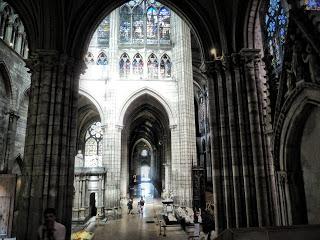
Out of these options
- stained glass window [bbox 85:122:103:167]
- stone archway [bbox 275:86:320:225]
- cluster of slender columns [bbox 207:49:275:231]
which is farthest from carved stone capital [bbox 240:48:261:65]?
stained glass window [bbox 85:122:103:167]

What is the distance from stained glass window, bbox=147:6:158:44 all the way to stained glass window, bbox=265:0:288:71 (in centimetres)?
1528

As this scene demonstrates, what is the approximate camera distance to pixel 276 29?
888 cm

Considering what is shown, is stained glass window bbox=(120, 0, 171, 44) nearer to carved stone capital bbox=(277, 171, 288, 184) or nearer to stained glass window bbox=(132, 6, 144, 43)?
stained glass window bbox=(132, 6, 144, 43)

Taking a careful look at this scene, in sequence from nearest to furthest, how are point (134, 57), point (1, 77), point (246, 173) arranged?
point (246, 173) < point (1, 77) < point (134, 57)

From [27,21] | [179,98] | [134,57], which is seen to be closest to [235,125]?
[27,21]

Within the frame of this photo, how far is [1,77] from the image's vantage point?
49.0 ft

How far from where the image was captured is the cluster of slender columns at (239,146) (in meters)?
6.82

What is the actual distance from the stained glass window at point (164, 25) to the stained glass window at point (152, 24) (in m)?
0.41

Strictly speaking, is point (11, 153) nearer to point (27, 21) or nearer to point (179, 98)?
point (27, 21)

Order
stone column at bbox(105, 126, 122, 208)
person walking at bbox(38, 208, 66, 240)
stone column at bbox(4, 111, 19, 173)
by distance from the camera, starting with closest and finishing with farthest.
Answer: person walking at bbox(38, 208, 66, 240), stone column at bbox(4, 111, 19, 173), stone column at bbox(105, 126, 122, 208)

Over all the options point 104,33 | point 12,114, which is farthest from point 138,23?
point 12,114

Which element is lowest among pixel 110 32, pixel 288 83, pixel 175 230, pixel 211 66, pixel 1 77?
pixel 175 230

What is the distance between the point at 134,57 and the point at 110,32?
300cm

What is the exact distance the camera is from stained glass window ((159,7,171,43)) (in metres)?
23.5
